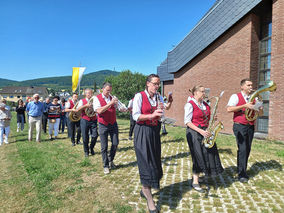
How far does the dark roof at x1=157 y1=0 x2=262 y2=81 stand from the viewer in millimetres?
10812

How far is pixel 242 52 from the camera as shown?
10984 mm

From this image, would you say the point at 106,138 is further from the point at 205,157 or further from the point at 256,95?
the point at 256,95

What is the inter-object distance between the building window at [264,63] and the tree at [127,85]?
26371 millimetres

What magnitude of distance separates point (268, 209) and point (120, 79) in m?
35.5

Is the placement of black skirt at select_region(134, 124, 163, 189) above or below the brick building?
below

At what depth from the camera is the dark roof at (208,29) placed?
10.8m

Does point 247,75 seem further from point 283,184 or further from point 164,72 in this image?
point 164,72

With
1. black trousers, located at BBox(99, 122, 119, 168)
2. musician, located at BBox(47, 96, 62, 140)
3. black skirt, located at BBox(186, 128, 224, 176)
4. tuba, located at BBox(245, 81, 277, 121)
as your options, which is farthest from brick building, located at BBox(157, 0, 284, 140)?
musician, located at BBox(47, 96, 62, 140)

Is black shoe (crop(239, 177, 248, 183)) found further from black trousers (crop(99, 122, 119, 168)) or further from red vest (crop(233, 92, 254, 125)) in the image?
black trousers (crop(99, 122, 119, 168))

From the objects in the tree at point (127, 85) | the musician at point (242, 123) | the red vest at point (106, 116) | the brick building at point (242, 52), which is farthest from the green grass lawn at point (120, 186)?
the tree at point (127, 85)

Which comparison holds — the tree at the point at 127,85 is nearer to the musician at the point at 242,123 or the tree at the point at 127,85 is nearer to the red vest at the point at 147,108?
the musician at the point at 242,123

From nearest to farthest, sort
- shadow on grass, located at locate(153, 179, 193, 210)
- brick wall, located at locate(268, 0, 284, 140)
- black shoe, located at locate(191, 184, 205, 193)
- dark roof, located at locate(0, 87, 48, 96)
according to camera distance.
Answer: shadow on grass, located at locate(153, 179, 193, 210), black shoe, located at locate(191, 184, 205, 193), brick wall, located at locate(268, 0, 284, 140), dark roof, located at locate(0, 87, 48, 96)

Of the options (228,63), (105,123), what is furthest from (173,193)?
(228,63)

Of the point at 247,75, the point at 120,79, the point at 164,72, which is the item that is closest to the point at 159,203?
the point at 247,75
